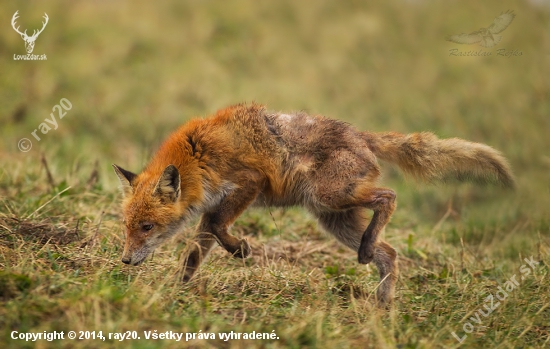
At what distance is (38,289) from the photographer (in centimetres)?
485

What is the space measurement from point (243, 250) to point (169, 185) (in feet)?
3.83

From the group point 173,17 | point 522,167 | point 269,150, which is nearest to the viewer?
point 269,150

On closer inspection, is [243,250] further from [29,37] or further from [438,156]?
[29,37]

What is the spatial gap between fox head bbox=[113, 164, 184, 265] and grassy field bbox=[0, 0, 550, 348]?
0.23 metres

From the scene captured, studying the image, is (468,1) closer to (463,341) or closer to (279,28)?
(279,28)

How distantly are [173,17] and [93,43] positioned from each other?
2.69m

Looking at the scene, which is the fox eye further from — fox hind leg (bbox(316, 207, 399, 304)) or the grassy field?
fox hind leg (bbox(316, 207, 399, 304))

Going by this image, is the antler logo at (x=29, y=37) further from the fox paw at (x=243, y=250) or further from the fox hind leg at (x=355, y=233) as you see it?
the fox hind leg at (x=355, y=233)

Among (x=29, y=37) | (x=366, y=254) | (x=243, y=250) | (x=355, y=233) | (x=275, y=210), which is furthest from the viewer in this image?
(x=29, y=37)

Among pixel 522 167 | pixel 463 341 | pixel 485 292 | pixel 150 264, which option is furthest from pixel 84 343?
pixel 522 167

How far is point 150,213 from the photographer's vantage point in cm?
611

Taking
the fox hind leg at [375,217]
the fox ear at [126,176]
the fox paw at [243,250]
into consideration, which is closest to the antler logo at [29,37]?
the fox ear at [126,176]

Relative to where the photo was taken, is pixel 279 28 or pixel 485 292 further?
pixel 279 28

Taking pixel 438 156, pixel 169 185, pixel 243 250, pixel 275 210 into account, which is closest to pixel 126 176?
pixel 169 185
